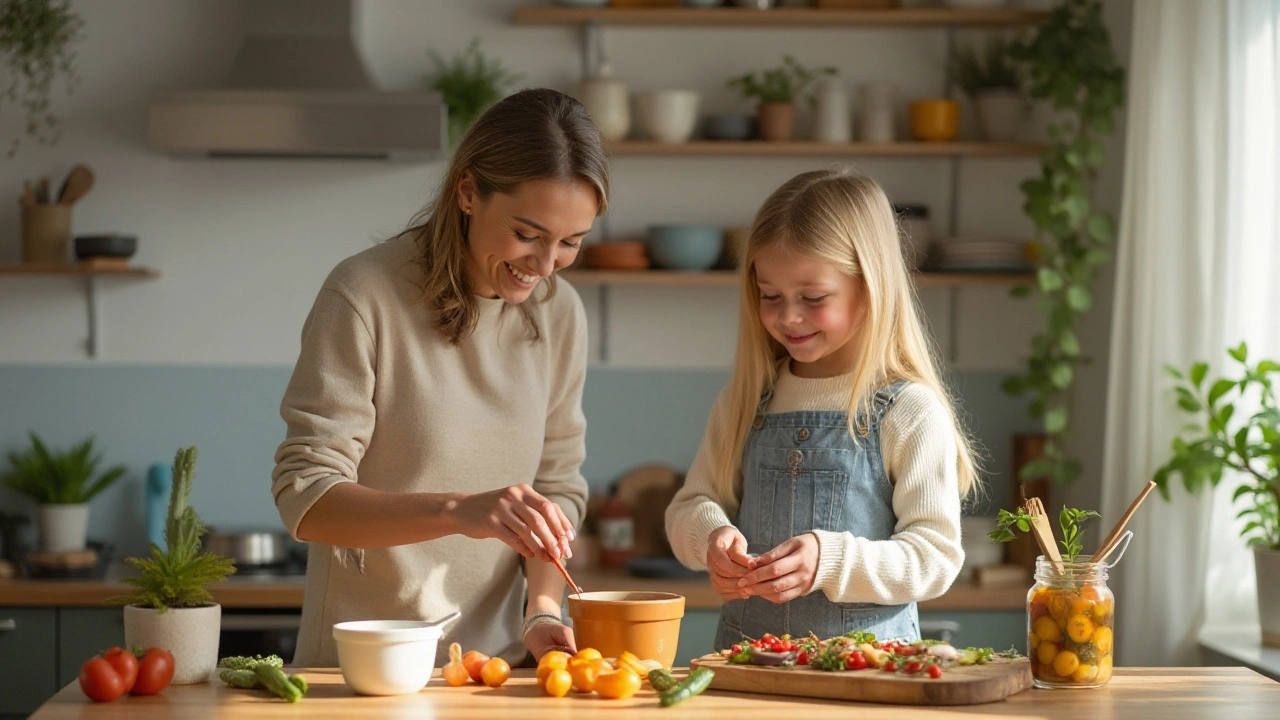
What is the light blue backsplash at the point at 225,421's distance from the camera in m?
3.85

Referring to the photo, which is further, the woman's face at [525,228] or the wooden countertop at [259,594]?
the wooden countertop at [259,594]

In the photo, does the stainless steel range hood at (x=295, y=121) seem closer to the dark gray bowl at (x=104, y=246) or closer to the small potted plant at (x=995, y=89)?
the dark gray bowl at (x=104, y=246)

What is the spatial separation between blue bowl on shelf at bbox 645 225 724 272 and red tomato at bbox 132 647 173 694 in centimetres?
235

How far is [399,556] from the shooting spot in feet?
6.18

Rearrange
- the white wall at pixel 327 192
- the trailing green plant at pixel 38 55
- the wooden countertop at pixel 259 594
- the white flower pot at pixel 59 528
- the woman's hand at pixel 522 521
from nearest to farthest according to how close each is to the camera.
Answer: the woman's hand at pixel 522 521 → the wooden countertop at pixel 259 594 → the white flower pot at pixel 59 528 → the trailing green plant at pixel 38 55 → the white wall at pixel 327 192

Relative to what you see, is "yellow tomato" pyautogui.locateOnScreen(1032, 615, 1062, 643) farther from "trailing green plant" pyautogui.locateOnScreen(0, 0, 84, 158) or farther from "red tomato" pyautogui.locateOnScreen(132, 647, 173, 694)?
"trailing green plant" pyautogui.locateOnScreen(0, 0, 84, 158)

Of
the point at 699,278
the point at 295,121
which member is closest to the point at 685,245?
the point at 699,278

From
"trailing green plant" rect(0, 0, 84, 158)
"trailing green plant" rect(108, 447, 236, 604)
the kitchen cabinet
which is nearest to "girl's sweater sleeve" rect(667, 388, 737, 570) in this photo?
"trailing green plant" rect(108, 447, 236, 604)

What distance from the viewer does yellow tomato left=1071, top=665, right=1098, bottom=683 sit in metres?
1.59

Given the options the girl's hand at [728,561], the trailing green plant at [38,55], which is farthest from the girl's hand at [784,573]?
the trailing green plant at [38,55]

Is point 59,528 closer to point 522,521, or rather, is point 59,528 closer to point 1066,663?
point 522,521

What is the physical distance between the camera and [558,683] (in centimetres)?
153

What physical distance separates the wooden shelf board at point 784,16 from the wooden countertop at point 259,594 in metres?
1.58

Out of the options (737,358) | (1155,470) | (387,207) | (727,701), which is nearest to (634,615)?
(727,701)
